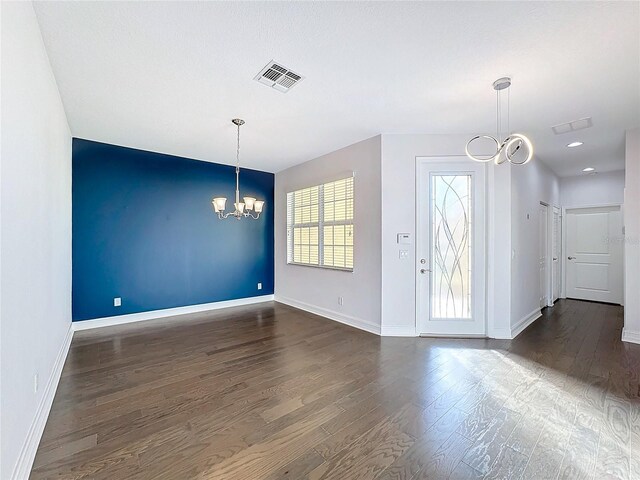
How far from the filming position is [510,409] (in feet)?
6.98

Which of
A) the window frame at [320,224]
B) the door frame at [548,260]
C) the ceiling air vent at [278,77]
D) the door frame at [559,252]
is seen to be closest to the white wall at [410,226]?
the window frame at [320,224]

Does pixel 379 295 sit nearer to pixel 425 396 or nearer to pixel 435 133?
pixel 425 396

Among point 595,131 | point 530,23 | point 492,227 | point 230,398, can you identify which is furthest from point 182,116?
point 595,131

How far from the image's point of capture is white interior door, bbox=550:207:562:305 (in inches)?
225

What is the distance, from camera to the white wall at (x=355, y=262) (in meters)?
3.91

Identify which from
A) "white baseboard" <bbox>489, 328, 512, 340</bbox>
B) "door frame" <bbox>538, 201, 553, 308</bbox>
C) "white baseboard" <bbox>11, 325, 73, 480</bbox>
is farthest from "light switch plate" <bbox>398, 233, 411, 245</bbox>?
"white baseboard" <bbox>11, 325, 73, 480</bbox>

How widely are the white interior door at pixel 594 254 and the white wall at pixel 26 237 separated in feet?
27.6

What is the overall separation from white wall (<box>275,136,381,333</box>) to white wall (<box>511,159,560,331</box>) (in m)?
1.82

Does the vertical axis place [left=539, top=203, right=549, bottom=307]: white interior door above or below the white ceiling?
below

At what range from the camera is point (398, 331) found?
374 centimetres

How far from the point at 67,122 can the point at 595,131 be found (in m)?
6.43

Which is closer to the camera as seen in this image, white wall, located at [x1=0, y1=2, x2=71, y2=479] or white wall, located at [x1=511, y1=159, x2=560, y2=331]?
white wall, located at [x1=0, y1=2, x2=71, y2=479]

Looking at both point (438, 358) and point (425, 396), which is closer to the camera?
point (425, 396)

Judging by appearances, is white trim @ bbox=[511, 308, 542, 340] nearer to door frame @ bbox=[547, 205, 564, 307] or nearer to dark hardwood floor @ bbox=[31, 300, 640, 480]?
dark hardwood floor @ bbox=[31, 300, 640, 480]
